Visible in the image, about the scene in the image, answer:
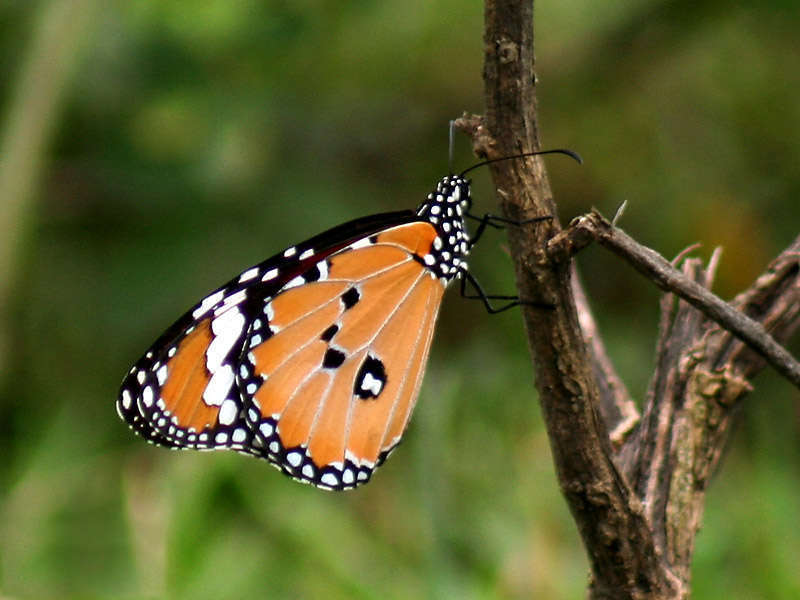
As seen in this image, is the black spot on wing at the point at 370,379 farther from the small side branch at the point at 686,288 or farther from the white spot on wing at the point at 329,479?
the small side branch at the point at 686,288

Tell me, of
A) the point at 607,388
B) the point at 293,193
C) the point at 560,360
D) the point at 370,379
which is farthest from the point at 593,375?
the point at 293,193

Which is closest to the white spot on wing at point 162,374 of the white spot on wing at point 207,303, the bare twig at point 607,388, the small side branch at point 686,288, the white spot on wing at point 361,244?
the white spot on wing at point 207,303

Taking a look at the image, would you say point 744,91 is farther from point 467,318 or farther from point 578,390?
point 578,390

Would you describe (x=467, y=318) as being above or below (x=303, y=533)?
above

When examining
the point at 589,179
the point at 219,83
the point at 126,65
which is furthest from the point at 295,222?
the point at 589,179

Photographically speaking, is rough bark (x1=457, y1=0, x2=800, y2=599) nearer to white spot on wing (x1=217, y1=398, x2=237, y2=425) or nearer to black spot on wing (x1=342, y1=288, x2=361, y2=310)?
black spot on wing (x1=342, y1=288, x2=361, y2=310)

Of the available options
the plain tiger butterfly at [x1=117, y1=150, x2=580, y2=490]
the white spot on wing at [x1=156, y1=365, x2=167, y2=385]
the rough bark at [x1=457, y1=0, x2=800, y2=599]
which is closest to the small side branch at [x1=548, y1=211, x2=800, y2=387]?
the rough bark at [x1=457, y1=0, x2=800, y2=599]
